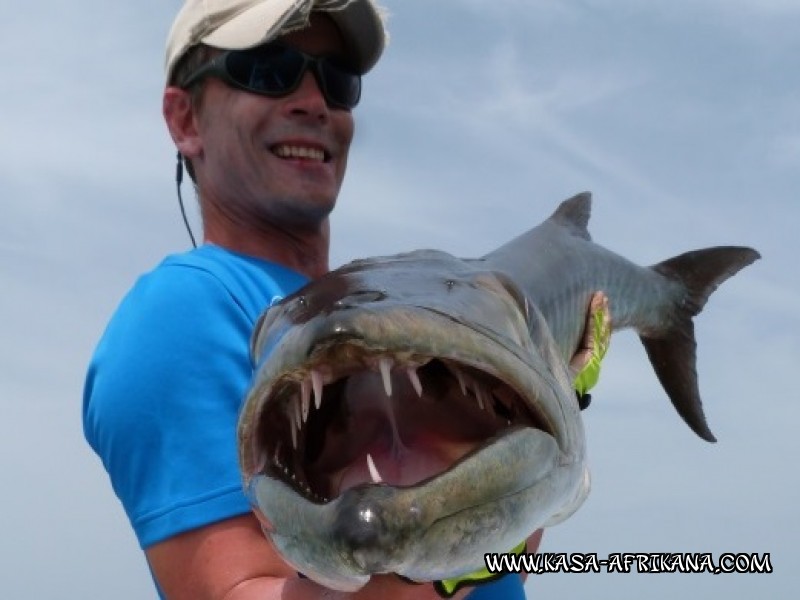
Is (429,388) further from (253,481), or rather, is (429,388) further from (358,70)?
(358,70)

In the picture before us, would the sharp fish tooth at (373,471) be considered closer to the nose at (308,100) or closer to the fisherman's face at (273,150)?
the fisherman's face at (273,150)

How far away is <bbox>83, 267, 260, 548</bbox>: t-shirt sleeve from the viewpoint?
2461 millimetres

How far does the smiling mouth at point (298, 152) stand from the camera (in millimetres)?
3555

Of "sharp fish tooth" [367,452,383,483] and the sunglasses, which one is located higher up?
the sunglasses

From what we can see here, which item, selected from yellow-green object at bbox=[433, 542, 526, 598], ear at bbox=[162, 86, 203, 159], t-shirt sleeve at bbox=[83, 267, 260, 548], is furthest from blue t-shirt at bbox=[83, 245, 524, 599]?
ear at bbox=[162, 86, 203, 159]

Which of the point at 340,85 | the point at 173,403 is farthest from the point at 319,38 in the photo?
the point at 173,403

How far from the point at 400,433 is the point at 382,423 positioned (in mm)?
41

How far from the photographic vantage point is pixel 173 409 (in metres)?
2.52

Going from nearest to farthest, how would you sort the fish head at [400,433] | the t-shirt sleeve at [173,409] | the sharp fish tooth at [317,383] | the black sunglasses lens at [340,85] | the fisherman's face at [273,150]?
the fish head at [400,433], the sharp fish tooth at [317,383], the t-shirt sleeve at [173,409], the fisherman's face at [273,150], the black sunglasses lens at [340,85]

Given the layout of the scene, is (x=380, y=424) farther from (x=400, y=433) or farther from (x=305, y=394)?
(x=305, y=394)

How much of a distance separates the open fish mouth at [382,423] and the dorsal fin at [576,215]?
296 cm

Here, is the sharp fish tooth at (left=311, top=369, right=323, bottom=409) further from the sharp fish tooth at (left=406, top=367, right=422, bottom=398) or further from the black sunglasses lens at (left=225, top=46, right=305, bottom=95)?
the black sunglasses lens at (left=225, top=46, right=305, bottom=95)

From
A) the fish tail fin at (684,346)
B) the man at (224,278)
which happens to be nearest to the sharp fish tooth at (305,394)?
the man at (224,278)

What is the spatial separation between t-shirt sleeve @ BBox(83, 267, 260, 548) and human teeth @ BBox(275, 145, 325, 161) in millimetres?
965
